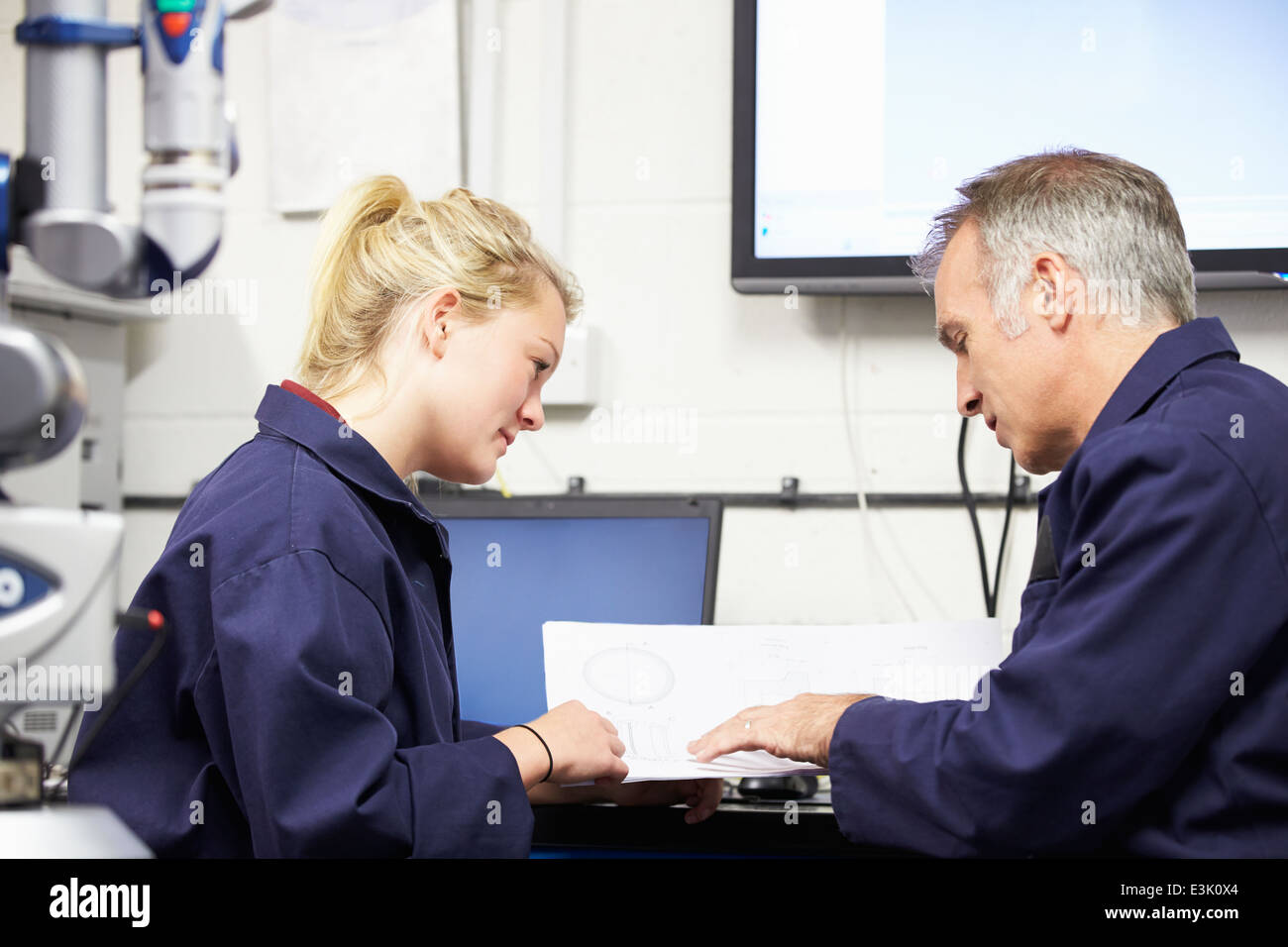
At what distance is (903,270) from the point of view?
4.92 feet

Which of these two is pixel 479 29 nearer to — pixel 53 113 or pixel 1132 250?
pixel 1132 250

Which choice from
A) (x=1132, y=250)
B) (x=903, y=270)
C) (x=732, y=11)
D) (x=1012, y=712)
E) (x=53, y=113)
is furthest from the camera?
(x=732, y=11)

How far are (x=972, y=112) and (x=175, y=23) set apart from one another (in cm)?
121

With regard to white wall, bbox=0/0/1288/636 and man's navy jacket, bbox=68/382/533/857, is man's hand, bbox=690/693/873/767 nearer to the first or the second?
man's navy jacket, bbox=68/382/533/857

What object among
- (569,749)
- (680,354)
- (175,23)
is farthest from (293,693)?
(680,354)

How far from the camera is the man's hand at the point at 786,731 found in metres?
0.92

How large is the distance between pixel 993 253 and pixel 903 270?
1.59ft

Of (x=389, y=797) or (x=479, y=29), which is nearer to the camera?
(x=389, y=797)

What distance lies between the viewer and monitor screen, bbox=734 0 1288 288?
56.7 inches

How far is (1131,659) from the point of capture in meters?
0.74

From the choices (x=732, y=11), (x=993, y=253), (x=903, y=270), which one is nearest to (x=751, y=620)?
(x=903, y=270)

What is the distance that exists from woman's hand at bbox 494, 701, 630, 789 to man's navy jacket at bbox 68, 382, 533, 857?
3 centimetres

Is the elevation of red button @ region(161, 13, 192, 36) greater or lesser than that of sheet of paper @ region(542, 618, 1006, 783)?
greater

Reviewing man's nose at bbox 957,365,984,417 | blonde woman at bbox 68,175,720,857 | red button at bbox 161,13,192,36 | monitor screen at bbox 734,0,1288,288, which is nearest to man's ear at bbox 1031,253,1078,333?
man's nose at bbox 957,365,984,417
